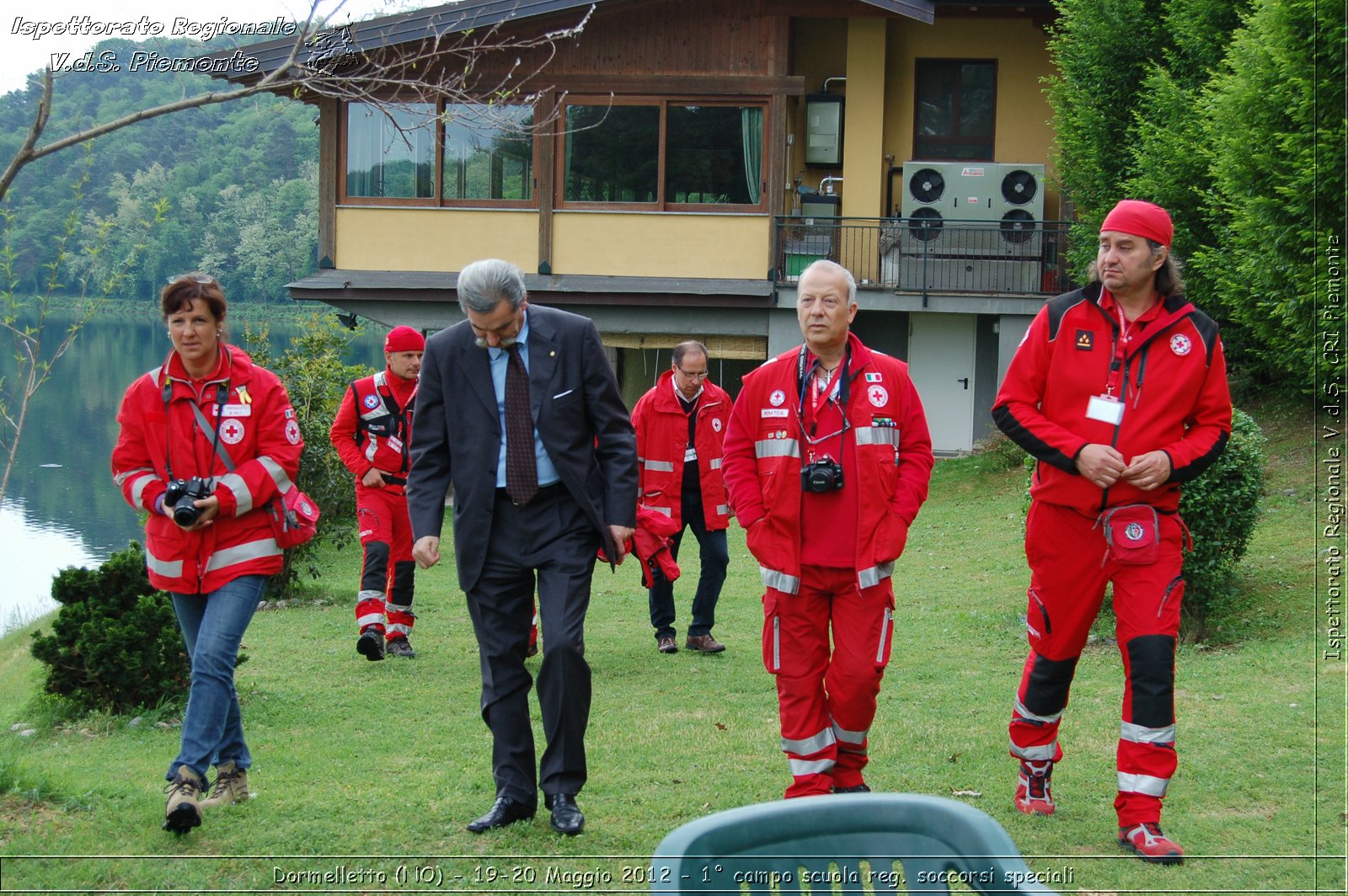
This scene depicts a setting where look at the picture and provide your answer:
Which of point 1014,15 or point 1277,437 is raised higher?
point 1014,15

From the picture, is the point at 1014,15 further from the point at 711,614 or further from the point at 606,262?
the point at 711,614

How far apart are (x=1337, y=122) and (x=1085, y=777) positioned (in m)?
5.95

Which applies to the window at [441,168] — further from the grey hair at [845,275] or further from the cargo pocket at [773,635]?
the cargo pocket at [773,635]

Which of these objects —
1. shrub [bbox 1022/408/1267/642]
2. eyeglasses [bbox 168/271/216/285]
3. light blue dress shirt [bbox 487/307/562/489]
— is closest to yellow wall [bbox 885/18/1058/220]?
shrub [bbox 1022/408/1267/642]

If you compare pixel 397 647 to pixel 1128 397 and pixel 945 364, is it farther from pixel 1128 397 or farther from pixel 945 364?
pixel 945 364

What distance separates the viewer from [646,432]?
9.48m

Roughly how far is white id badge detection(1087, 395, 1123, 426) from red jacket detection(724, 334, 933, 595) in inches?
26.2

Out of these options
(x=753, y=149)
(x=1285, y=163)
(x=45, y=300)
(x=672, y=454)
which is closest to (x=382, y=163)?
(x=753, y=149)

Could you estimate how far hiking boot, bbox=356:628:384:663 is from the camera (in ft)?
31.0

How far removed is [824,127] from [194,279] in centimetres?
1824

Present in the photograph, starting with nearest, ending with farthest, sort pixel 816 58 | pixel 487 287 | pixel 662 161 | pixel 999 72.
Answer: pixel 487 287
pixel 662 161
pixel 816 58
pixel 999 72

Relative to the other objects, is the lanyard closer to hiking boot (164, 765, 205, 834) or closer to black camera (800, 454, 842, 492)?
black camera (800, 454, 842, 492)

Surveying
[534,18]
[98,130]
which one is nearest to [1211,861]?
[98,130]

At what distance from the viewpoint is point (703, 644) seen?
983 centimetres
